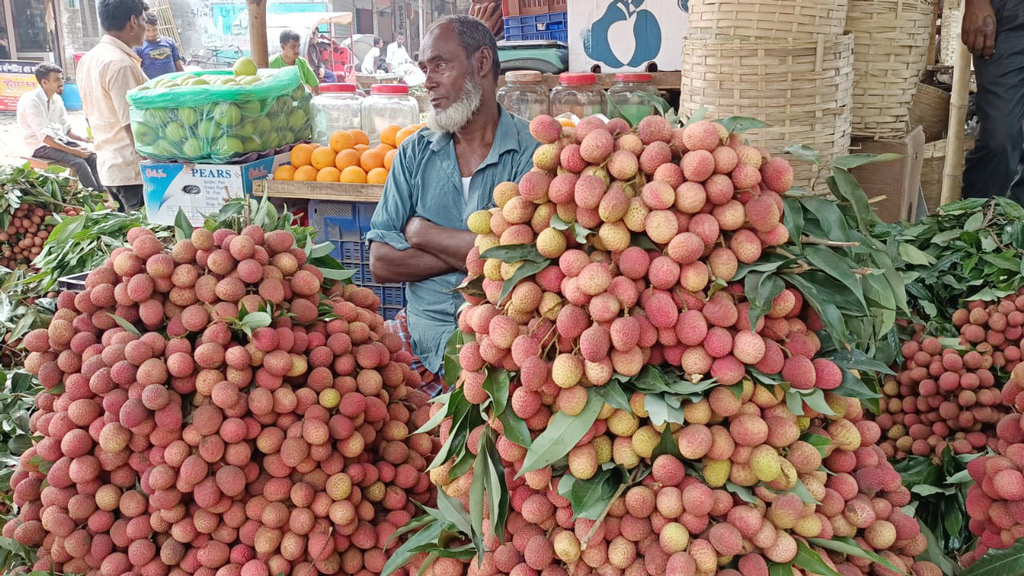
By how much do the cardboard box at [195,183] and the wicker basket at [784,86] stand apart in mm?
1887

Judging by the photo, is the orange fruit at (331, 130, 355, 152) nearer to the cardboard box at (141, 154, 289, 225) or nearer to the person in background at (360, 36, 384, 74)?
the cardboard box at (141, 154, 289, 225)

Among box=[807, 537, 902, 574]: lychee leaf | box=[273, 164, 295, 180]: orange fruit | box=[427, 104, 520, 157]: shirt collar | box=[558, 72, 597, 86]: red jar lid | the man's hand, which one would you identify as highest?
the man's hand

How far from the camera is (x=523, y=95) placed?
12.9 ft

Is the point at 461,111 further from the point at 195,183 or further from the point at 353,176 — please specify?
the point at 195,183

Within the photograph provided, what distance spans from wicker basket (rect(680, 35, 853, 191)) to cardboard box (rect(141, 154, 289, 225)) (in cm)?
189

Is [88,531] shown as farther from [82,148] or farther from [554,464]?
[82,148]

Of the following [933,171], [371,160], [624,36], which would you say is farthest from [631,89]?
[933,171]

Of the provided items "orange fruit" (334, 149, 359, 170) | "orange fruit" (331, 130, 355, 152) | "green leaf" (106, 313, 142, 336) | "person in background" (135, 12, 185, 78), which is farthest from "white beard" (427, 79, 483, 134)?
"person in background" (135, 12, 185, 78)

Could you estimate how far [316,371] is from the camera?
1.38 meters

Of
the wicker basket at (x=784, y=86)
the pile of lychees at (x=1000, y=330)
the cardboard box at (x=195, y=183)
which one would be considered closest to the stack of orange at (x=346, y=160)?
the cardboard box at (x=195, y=183)

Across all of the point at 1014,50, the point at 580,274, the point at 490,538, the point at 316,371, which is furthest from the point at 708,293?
the point at 1014,50

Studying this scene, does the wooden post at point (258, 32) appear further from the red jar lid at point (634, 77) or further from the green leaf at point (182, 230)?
the green leaf at point (182, 230)

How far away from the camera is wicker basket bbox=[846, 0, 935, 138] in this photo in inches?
112

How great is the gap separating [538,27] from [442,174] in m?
2.51
